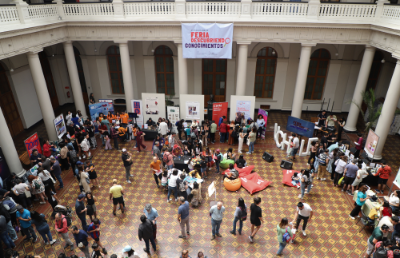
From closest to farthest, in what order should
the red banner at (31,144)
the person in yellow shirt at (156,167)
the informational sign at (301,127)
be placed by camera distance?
the person in yellow shirt at (156,167)
the red banner at (31,144)
the informational sign at (301,127)

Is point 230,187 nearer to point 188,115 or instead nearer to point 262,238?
point 262,238

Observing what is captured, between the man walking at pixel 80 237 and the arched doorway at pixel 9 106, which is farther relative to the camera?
the arched doorway at pixel 9 106

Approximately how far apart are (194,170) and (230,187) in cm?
159

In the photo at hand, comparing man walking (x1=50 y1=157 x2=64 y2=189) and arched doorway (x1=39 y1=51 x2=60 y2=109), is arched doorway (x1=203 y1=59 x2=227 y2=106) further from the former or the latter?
man walking (x1=50 y1=157 x2=64 y2=189)

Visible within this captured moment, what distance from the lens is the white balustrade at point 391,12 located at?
1092 centimetres

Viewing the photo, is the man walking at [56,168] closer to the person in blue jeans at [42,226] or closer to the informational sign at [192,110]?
the person in blue jeans at [42,226]

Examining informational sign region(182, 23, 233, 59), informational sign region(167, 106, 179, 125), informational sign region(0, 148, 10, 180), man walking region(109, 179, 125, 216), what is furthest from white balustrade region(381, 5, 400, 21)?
informational sign region(0, 148, 10, 180)

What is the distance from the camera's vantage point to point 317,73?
55.3 feet

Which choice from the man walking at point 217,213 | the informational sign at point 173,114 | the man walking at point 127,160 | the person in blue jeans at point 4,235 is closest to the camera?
the person in blue jeans at point 4,235

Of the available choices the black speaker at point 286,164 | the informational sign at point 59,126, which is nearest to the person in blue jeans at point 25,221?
the informational sign at point 59,126

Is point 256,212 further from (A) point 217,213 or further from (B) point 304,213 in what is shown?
(B) point 304,213

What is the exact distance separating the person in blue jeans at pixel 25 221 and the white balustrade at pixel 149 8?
33.1 feet

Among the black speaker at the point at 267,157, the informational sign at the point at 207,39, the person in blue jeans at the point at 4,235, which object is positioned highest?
the informational sign at the point at 207,39

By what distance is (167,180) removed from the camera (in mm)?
10227
